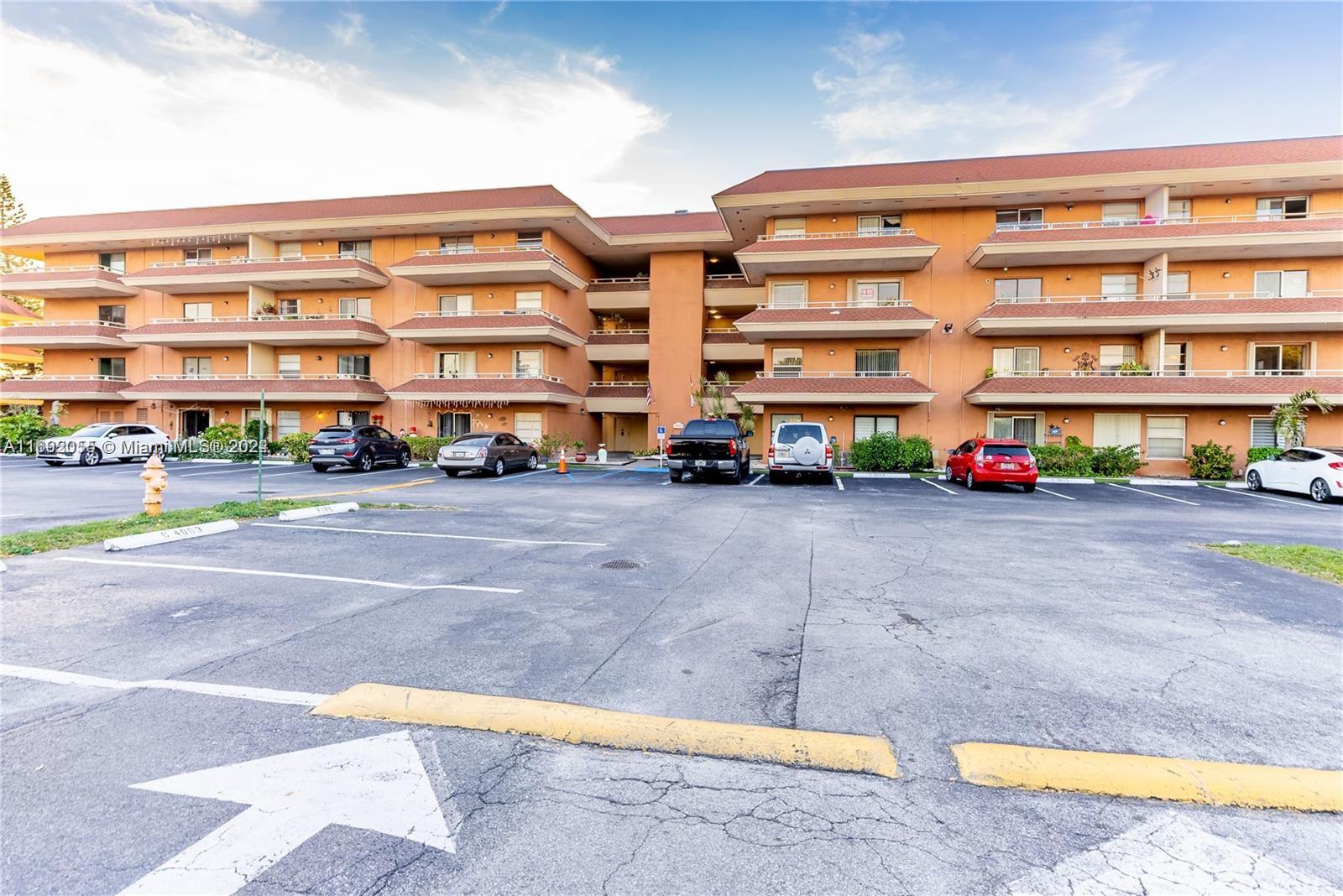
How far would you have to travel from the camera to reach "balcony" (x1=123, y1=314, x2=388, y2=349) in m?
30.2

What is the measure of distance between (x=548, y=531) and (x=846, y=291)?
878 inches

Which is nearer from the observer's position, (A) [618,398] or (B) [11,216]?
(A) [618,398]

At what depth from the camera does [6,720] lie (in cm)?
359

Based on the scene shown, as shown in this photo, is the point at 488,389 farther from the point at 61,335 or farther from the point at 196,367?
the point at 61,335

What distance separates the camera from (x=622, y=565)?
7.84m

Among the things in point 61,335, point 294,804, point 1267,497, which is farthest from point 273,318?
Result: point 1267,497

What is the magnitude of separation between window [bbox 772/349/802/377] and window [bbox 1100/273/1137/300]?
1356 cm

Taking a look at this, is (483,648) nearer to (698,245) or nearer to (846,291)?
(846,291)

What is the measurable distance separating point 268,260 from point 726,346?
2552 centimetres

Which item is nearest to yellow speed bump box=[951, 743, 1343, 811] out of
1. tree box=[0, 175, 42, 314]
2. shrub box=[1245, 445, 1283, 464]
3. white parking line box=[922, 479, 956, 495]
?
white parking line box=[922, 479, 956, 495]

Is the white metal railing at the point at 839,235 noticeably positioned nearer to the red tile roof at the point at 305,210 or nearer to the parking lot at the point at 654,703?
the red tile roof at the point at 305,210

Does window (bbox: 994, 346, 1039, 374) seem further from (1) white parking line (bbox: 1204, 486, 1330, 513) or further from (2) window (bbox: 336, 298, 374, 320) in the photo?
(2) window (bbox: 336, 298, 374, 320)

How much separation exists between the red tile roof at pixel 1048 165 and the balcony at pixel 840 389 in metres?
8.45

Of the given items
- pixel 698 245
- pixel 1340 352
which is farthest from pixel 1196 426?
pixel 698 245
